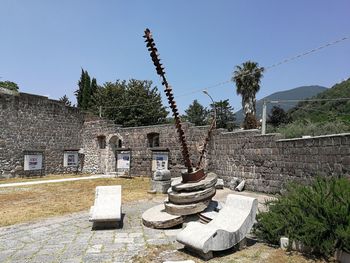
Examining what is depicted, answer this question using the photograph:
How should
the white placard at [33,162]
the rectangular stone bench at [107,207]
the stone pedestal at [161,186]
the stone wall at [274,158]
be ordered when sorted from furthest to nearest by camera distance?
1. the white placard at [33,162]
2. the stone pedestal at [161,186]
3. the stone wall at [274,158]
4. the rectangular stone bench at [107,207]

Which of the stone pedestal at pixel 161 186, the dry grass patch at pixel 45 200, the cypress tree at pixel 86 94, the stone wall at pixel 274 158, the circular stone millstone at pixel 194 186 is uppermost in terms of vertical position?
the cypress tree at pixel 86 94

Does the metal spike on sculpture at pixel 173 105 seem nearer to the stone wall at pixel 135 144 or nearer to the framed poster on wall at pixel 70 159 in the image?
the stone wall at pixel 135 144

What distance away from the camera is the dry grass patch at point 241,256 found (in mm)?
4496

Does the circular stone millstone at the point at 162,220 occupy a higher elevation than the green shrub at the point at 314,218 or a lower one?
lower

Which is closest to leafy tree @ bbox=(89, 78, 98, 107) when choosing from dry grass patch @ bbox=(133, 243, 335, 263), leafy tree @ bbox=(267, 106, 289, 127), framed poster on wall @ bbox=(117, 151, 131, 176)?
framed poster on wall @ bbox=(117, 151, 131, 176)

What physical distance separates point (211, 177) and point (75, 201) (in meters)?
4.99

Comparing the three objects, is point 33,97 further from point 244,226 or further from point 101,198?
point 244,226

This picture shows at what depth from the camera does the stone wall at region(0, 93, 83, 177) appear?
1783 centimetres

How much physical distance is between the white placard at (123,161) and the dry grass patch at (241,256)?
13134 mm

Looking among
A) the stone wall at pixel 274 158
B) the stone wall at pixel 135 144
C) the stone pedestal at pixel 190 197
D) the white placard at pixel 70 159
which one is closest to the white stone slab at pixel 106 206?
the stone pedestal at pixel 190 197

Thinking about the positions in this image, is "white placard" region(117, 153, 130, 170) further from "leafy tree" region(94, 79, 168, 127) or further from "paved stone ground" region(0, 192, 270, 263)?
"leafy tree" region(94, 79, 168, 127)

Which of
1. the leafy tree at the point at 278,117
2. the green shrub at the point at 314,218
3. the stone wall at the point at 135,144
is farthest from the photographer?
the leafy tree at the point at 278,117

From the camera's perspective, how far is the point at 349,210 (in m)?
4.34

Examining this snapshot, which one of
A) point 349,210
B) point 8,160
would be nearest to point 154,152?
point 8,160
